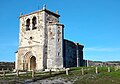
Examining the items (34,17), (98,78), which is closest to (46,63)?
(34,17)

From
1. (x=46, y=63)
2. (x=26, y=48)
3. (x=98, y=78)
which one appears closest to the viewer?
(x=98, y=78)

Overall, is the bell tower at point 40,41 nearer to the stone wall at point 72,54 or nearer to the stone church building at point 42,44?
the stone church building at point 42,44

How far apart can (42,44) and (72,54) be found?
29.8 ft

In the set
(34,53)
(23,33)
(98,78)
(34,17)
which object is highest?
(34,17)

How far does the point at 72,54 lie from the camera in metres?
53.9

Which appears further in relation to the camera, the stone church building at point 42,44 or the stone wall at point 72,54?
the stone wall at point 72,54

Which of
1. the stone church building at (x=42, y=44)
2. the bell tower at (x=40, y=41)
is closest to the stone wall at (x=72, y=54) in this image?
the stone church building at (x=42, y=44)

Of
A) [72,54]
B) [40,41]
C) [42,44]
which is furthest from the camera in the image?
[72,54]

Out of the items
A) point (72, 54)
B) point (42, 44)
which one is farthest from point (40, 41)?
point (72, 54)

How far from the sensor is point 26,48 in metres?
50.4

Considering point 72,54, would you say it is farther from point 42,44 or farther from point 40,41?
point 40,41

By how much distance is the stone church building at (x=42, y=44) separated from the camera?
155ft

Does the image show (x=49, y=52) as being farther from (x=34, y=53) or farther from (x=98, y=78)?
(x=98, y=78)

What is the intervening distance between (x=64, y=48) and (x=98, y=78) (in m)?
22.9
